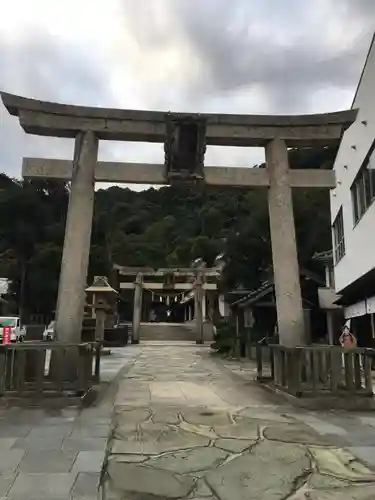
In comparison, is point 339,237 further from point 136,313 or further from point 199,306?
point 136,313

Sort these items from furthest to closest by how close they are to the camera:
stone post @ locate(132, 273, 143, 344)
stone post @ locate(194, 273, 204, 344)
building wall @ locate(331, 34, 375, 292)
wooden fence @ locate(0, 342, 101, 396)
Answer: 1. stone post @ locate(194, 273, 204, 344)
2. stone post @ locate(132, 273, 143, 344)
3. building wall @ locate(331, 34, 375, 292)
4. wooden fence @ locate(0, 342, 101, 396)

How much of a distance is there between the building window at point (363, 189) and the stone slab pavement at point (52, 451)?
30.8 feet

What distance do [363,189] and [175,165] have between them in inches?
288

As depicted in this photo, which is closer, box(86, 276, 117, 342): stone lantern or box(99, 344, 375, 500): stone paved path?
box(99, 344, 375, 500): stone paved path

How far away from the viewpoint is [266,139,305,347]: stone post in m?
7.98

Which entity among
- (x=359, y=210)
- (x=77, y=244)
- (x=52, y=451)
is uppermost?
(x=359, y=210)

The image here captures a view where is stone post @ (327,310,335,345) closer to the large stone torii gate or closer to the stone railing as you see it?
the large stone torii gate

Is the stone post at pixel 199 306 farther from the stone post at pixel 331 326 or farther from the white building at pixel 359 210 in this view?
the white building at pixel 359 210

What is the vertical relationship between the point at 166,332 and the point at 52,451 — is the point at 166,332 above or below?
above

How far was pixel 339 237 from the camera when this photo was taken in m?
18.4

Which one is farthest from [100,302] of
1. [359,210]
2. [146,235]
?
[146,235]

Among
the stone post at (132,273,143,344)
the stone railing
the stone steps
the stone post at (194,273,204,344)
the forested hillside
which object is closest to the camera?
the stone railing

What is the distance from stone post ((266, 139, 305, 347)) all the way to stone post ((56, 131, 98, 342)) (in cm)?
340

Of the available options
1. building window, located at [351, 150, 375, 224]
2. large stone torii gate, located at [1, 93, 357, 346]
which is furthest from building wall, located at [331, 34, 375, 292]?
large stone torii gate, located at [1, 93, 357, 346]
